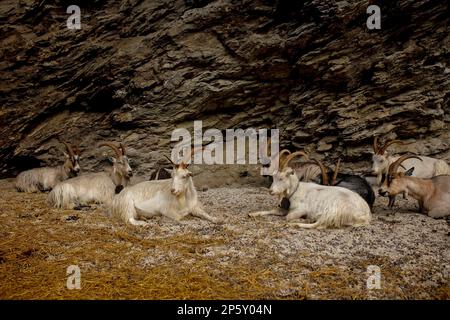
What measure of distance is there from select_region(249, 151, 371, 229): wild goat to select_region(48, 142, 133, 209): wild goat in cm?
351

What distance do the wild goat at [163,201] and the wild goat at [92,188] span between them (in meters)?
1.34

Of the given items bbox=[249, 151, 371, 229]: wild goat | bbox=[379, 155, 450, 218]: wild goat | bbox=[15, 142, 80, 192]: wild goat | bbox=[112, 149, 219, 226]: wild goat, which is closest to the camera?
bbox=[249, 151, 371, 229]: wild goat

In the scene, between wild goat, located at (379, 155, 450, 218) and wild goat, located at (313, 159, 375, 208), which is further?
wild goat, located at (313, 159, 375, 208)

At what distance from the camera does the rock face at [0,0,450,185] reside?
392 inches

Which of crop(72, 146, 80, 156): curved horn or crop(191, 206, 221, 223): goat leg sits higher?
crop(72, 146, 80, 156): curved horn

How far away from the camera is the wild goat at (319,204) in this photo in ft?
19.4

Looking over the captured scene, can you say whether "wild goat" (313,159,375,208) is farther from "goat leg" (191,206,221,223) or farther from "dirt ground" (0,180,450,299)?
"goat leg" (191,206,221,223)

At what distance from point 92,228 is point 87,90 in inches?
232

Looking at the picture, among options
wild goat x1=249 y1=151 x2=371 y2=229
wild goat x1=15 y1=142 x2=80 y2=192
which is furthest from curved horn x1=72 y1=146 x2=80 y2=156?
wild goat x1=249 y1=151 x2=371 y2=229

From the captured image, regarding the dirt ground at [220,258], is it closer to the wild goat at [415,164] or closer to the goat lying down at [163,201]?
the goat lying down at [163,201]

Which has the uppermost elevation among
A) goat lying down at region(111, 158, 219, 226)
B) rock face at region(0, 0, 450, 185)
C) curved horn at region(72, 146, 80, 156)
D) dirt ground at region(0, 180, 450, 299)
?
rock face at region(0, 0, 450, 185)

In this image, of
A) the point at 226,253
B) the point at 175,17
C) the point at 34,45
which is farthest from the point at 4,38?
the point at 226,253

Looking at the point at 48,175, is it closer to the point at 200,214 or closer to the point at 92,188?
the point at 92,188

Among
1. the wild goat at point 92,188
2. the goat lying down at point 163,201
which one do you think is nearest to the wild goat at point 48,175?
the wild goat at point 92,188
